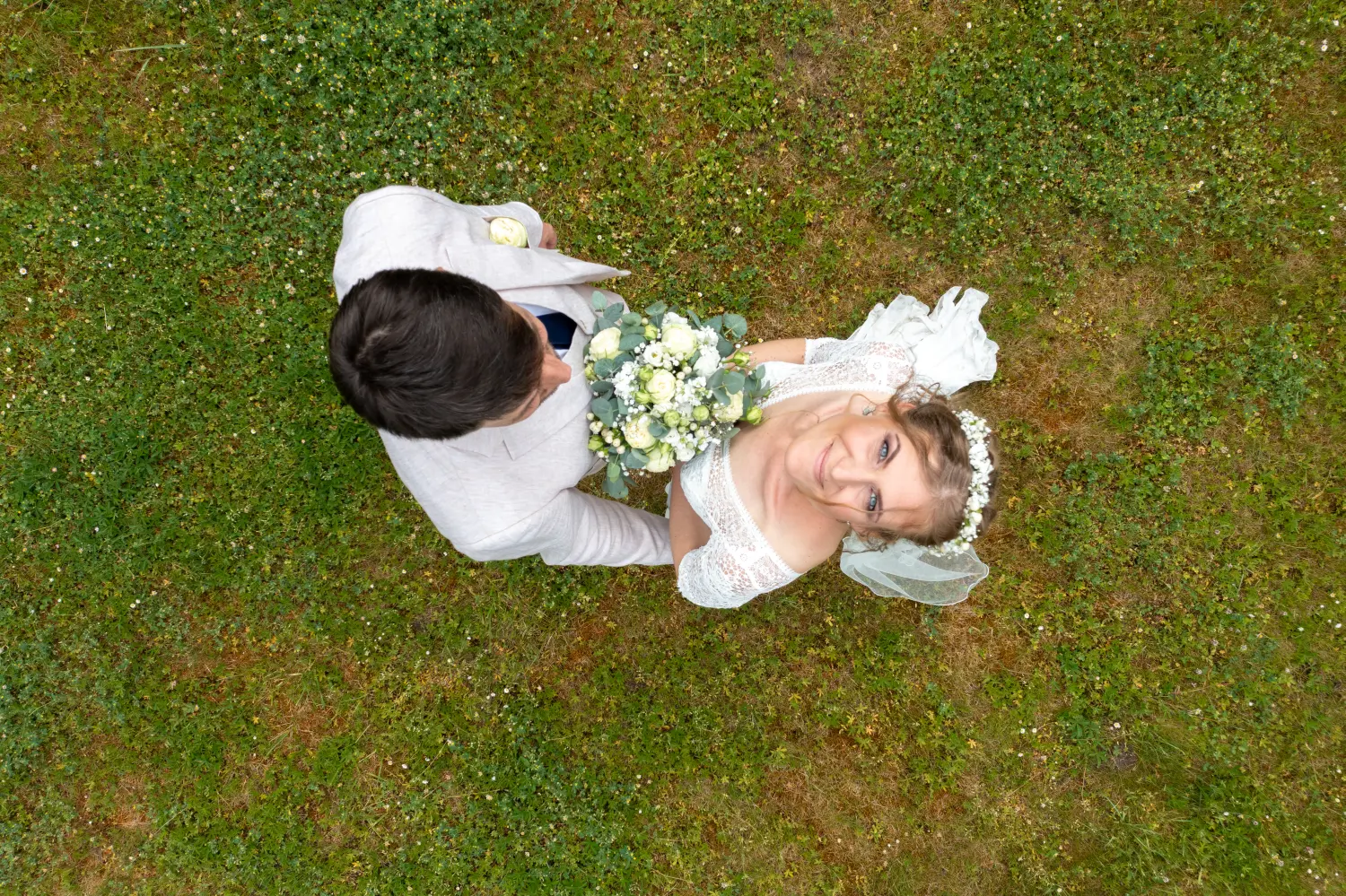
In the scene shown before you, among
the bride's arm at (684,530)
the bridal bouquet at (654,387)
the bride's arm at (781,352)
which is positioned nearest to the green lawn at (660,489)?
the bride's arm at (781,352)

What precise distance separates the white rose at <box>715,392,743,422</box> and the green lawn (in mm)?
2442

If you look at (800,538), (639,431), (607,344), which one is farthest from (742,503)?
(607,344)

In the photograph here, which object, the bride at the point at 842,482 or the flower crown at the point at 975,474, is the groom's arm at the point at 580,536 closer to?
the bride at the point at 842,482

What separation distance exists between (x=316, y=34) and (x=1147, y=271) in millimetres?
6859

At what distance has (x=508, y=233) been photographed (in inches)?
136

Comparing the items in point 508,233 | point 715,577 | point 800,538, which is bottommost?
point 715,577

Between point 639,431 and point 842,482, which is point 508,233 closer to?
point 639,431

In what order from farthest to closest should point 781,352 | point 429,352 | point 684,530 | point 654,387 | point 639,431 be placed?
1. point 781,352
2. point 684,530
3. point 639,431
4. point 654,387
5. point 429,352

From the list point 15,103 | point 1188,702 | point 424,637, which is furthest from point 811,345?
point 15,103

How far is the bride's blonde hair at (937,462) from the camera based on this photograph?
344 cm

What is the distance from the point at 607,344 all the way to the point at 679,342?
13.4 inches

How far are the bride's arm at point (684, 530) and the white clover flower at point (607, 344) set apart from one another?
39.4 inches

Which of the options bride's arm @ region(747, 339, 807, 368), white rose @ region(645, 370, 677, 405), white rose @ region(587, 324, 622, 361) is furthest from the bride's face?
bride's arm @ region(747, 339, 807, 368)

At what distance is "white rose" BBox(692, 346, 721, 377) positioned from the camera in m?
3.32
